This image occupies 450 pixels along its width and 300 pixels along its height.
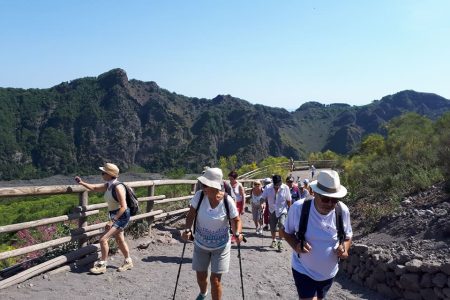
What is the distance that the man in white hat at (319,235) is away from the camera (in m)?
4.01

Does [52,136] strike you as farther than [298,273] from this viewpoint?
Yes

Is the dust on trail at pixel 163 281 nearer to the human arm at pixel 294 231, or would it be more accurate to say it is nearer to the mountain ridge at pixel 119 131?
the human arm at pixel 294 231

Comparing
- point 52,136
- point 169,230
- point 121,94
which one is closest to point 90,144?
point 52,136

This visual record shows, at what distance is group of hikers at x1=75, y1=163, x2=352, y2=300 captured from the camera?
4.05 metres

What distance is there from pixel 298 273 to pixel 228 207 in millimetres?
1317

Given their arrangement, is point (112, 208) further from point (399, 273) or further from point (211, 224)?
point (399, 273)

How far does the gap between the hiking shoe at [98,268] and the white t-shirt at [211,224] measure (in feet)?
7.47

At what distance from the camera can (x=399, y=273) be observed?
7266 millimetres

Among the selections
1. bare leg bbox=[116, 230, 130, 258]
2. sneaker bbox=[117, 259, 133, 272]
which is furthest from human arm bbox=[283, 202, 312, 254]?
sneaker bbox=[117, 259, 133, 272]

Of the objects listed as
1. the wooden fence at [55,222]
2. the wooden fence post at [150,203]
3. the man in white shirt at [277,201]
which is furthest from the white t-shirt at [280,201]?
the wooden fence at [55,222]

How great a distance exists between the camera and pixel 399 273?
7266mm

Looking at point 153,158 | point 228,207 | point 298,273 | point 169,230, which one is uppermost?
point 228,207

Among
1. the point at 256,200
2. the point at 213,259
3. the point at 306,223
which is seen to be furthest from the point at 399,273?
the point at 256,200

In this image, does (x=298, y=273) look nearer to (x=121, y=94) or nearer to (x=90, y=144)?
(x=90, y=144)
